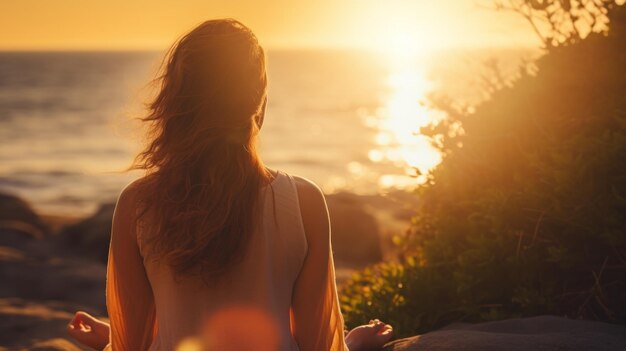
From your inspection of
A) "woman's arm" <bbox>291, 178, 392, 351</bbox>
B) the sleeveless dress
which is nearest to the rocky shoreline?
"woman's arm" <bbox>291, 178, 392, 351</bbox>

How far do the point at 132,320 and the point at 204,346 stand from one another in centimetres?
39

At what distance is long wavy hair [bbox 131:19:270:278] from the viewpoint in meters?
2.58

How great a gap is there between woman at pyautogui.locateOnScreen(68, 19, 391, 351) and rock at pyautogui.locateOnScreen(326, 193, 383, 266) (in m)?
9.94

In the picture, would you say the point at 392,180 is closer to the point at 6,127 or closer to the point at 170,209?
the point at 170,209

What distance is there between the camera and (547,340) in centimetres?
308

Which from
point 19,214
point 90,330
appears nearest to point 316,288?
point 90,330

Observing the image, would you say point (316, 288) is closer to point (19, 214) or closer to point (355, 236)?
point (355, 236)

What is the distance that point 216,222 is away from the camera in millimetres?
2590

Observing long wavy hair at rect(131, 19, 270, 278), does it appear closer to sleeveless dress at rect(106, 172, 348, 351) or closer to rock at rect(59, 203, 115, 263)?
sleeveless dress at rect(106, 172, 348, 351)

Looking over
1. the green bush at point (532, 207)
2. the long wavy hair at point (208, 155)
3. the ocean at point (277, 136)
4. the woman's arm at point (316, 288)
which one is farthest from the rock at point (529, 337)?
the ocean at point (277, 136)

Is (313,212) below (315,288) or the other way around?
the other way around

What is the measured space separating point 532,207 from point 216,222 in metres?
2.20

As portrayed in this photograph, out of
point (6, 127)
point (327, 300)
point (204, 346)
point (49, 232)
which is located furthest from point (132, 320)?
point (6, 127)

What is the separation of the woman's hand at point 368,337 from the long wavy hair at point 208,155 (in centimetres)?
94
